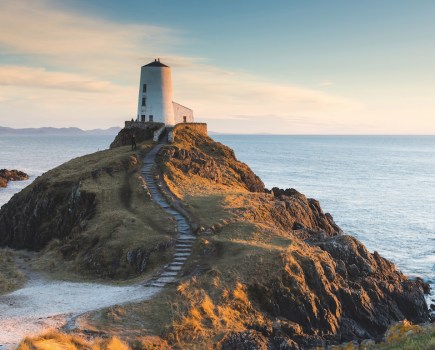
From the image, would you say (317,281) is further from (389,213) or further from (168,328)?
(389,213)

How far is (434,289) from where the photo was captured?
147ft

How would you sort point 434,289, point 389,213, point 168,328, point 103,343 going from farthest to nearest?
point 389,213, point 434,289, point 168,328, point 103,343

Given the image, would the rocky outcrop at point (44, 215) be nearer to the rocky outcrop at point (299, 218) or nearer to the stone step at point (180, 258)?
the stone step at point (180, 258)

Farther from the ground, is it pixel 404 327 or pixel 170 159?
pixel 170 159

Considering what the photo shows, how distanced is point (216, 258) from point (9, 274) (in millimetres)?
14716

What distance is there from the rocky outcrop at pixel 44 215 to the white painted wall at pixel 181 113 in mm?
25589

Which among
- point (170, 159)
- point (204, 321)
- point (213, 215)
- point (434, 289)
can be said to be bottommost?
point (434, 289)

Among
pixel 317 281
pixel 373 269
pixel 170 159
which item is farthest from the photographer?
pixel 170 159

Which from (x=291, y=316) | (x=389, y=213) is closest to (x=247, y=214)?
(x=291, y=316)

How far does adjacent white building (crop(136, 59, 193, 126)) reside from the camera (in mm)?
68625

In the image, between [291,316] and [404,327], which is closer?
[404,327]

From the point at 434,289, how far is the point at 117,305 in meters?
31.0

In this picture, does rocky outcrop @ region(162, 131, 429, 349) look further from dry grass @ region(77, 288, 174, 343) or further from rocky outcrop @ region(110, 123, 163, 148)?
rocky outcrop @ region(110, 123, 163, 148)

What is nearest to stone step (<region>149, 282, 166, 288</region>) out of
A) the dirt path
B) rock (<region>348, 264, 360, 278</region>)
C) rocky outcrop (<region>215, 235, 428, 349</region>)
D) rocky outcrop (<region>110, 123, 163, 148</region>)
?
the dirt path
